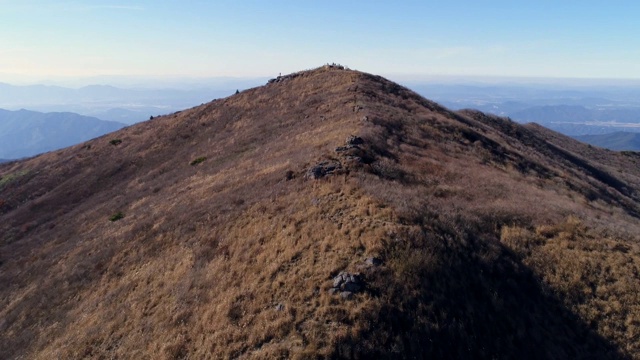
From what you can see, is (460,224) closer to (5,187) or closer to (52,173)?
(52,173)


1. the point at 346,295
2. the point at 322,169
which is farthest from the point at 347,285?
the point at 322,169

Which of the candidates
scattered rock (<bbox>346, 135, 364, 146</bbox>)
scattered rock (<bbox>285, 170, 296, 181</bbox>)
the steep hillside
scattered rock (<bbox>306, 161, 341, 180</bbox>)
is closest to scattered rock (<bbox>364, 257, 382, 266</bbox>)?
the steep hillside

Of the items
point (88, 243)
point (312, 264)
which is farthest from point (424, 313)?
point (88, 243)

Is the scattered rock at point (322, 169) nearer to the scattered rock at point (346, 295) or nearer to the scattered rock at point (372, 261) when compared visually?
the scattered rock at point (372, 261)

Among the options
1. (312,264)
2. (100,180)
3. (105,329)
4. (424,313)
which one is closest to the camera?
(424,313)

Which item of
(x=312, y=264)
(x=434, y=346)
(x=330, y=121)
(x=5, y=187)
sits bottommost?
(x=5, y=187)

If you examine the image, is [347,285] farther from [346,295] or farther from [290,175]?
[290,175]

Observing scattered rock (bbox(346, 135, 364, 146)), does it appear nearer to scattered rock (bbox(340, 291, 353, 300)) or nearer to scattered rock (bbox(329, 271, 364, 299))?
scattered rock (bbox(329, 271, 364, 299))

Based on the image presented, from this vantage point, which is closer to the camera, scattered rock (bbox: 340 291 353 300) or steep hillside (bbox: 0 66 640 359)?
steep hillside (bbox: 0 66 640 359)
